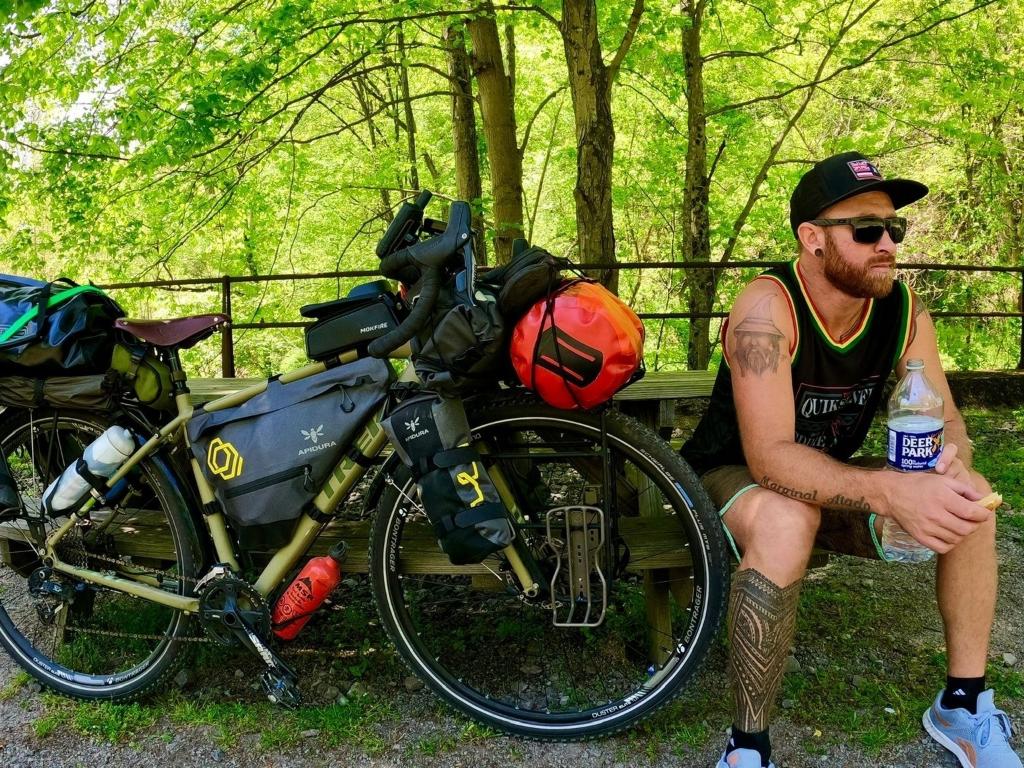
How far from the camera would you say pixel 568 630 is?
334 centimetres

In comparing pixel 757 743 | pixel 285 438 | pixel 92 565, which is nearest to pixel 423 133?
pixel 92 565

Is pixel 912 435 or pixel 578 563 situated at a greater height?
pixel 912 435

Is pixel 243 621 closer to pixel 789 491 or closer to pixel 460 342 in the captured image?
pixel 460 342

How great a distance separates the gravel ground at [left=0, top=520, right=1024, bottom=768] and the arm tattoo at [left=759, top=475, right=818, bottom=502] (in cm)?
83

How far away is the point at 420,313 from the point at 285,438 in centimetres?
72

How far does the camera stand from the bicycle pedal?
9.39 ft

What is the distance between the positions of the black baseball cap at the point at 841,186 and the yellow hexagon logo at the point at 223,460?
1983 millimetres

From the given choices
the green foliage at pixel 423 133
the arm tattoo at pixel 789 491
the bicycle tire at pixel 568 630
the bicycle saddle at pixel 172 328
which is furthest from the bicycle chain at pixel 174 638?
the green foliage at pixel 423 133

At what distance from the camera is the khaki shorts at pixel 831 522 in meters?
2.63

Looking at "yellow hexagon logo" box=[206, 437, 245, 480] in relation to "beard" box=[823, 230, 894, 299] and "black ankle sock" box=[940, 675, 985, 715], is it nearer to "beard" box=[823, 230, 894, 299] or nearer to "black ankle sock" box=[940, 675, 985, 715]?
"beard" box=[823, 230, 894, 299]

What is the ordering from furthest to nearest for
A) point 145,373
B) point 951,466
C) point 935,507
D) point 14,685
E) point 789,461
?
point 14,685
point 145,373
point 789,461
point 951,466
point 935,507

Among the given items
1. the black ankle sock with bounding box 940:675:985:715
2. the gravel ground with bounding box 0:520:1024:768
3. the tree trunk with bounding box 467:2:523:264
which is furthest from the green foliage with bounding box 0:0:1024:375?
the black ankle sock with bounding box 940:675:985:715

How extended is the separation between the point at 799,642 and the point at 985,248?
45.1 ft

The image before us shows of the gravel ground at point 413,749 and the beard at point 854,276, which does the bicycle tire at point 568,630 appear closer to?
the gravel ground at point 413,749
